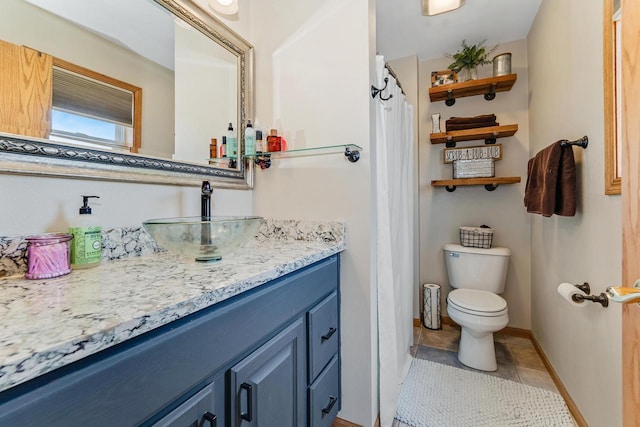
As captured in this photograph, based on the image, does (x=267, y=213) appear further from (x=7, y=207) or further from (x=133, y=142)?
(x=7, y=207)

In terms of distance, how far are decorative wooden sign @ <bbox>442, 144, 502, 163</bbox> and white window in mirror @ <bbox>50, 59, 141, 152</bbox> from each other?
7.28 feet

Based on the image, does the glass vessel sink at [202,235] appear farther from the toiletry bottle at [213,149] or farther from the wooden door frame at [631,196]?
the wooden door frame at [631,196]

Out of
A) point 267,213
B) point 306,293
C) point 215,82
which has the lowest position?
point 306,293

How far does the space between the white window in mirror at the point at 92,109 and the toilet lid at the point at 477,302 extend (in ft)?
6.47

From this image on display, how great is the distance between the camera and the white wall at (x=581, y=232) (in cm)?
107

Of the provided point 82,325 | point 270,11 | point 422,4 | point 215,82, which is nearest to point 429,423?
point 82,325

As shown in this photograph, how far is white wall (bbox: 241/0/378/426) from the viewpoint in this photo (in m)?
1.21

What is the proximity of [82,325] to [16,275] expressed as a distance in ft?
1.72

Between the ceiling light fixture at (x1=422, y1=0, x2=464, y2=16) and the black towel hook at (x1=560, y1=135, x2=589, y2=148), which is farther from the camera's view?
the ceiling light fixture at (x1=422, y1=0, x2=464, y2=16)

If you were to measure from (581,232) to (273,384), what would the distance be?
1.55m

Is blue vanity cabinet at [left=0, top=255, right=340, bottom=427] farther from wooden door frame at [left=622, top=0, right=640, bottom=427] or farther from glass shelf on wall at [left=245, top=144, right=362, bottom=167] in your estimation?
wooden door frame at [left=622, top=0, right=640, bottom=427]

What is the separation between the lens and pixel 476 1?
5.84 feet

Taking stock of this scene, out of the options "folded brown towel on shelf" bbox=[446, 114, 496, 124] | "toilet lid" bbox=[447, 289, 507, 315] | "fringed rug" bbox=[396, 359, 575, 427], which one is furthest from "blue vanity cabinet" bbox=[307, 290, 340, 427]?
"folded brown towel on shelf" bbox=[446, 114, 496, 124]

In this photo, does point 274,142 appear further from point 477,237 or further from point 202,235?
point 477,237
